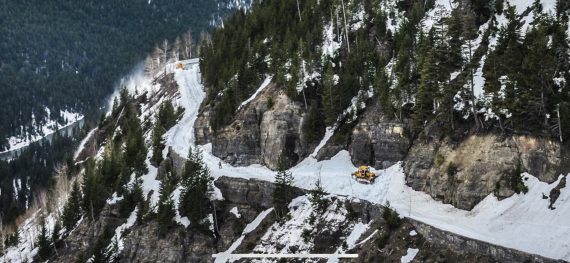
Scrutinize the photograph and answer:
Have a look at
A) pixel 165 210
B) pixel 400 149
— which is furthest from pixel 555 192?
pixel 165 210

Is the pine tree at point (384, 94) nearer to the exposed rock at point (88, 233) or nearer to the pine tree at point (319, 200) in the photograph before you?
the pine tree at point (319, 200)

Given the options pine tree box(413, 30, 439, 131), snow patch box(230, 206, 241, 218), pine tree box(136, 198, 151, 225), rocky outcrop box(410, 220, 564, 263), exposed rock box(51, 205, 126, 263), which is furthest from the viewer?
exposed rock box(51, 205, 126, 263)

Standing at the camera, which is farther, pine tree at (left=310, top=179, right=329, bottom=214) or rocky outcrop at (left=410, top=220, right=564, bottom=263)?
pine tree at (left=310, top=179, right=329, bottom=214)

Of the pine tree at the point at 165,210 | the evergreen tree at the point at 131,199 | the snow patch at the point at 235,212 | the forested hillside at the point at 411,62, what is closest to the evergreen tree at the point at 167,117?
the forested hillside at the point at 411,62

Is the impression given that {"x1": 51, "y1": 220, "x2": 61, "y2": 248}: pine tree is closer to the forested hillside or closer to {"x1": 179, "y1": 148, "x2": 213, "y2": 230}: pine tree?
{"x1": 179, "y1": 148, "x2": 213, "y2": 230}: pine tree

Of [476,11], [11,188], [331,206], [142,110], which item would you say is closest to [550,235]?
[331,206]

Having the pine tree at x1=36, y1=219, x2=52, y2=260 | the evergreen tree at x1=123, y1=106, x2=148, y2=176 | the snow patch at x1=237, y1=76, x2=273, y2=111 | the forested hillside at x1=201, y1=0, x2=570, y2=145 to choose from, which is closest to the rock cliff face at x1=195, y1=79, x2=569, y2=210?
the snow patch at x1=237, y1=76, x2=273, y2=111
